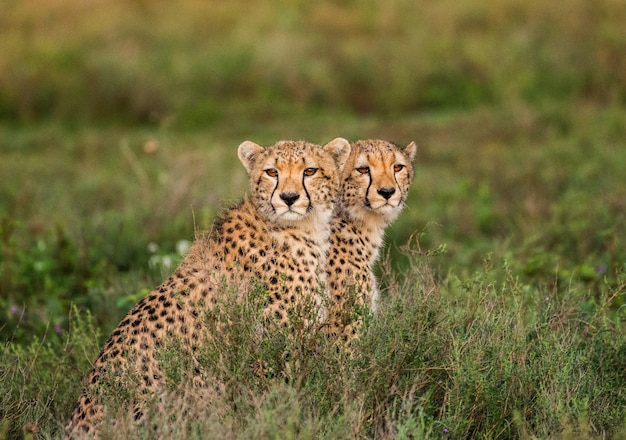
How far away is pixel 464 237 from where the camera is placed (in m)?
7.60

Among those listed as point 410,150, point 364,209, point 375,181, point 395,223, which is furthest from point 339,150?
point 395,223

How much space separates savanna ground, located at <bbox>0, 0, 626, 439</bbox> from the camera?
3732mm

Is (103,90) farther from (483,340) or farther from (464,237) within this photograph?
(483,340)

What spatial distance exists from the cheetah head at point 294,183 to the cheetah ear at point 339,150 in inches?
2.0

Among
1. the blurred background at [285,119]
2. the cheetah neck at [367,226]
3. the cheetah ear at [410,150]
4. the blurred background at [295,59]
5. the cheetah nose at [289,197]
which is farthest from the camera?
the blurred background at [295,59]

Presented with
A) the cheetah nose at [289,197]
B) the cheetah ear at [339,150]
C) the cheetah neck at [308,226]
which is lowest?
the cheetah neck at [308,226]

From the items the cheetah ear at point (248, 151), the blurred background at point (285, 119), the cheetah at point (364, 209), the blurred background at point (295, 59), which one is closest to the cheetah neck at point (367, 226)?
the cheetah at point (364, 209)

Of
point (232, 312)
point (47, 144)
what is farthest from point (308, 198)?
point (47, 144)

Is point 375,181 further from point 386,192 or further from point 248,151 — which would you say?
point 248,151

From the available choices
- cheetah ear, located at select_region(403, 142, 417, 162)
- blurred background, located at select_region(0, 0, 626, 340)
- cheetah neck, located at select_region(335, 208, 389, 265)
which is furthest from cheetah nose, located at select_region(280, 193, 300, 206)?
blurred background, located at select_region(0, 0, 626, 340)

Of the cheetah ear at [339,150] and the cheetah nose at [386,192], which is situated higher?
the cheetah ear at [339,150]

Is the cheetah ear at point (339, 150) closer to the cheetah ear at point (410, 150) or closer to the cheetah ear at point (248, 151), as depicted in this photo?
the cheetah ear at point (248, 151)

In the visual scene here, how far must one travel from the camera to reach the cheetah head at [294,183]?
410cm

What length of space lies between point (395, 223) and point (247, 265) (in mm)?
3694
